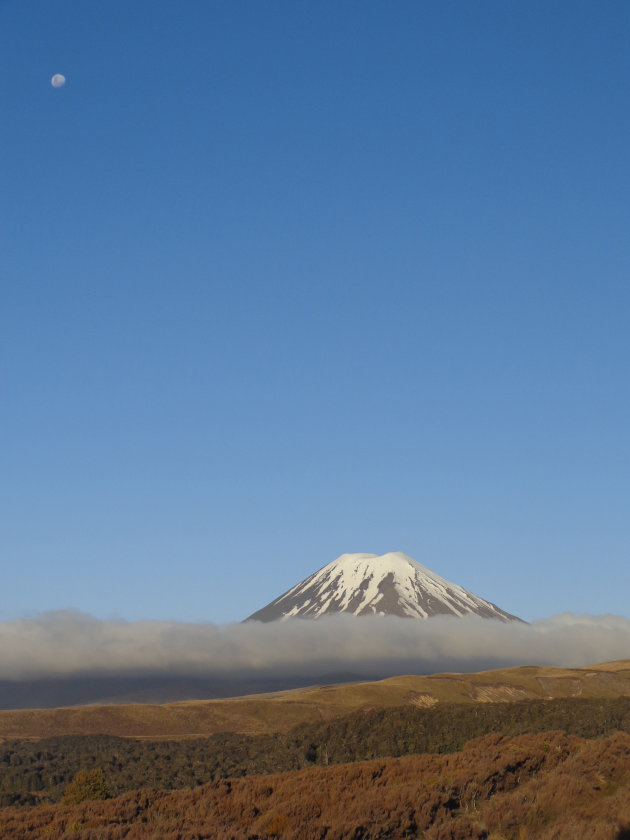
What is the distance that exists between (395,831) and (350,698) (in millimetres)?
140440

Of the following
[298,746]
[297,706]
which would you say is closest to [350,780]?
[298,746]

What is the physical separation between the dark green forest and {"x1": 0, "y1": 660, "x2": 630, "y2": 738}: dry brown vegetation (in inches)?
1263

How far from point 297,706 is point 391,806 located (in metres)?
136

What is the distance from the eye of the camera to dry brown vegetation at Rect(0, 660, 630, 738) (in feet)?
464

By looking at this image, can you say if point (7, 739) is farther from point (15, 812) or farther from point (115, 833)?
point (115, 833)

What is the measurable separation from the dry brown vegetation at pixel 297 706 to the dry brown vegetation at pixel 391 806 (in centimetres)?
10739

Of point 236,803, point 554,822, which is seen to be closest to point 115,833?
point 236,803

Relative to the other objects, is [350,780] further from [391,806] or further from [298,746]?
[298,746]

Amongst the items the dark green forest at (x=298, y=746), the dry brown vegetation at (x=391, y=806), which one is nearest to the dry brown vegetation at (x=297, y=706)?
the dark green forest at (x=298, y=746)

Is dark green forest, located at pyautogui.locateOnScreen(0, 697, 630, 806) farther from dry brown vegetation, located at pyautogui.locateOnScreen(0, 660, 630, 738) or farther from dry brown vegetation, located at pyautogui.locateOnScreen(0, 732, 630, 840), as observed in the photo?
dry brown vegetation, located at pyautogui.locateOnScreen(0, 732, 630, 840)

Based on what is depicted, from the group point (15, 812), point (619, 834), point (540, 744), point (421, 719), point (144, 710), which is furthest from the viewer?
point (144, 710)

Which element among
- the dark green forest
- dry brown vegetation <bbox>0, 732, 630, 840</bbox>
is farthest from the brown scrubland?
the dark green forest

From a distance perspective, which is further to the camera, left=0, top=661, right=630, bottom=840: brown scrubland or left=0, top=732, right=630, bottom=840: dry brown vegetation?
left=0, top=661, right=630, bottom=840: brown scrubland

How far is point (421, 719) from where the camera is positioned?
3873 inches
